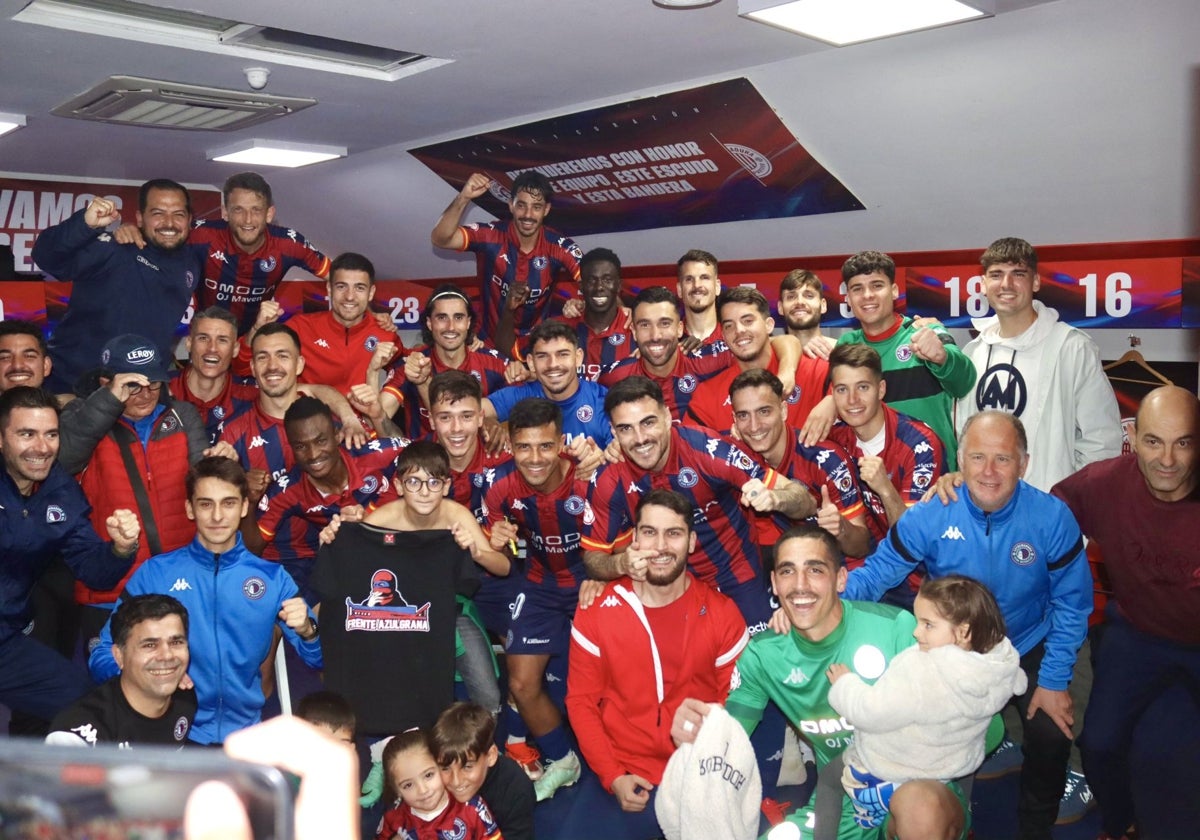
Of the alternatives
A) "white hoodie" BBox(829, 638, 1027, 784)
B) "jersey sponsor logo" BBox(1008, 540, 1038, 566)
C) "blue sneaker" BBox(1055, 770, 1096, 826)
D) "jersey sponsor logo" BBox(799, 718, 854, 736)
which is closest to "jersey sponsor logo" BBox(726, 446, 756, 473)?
"jersey sponsor logo" BBox(1008, 540, 1038, 566)

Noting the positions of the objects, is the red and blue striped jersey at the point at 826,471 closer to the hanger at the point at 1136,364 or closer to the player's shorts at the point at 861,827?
the player's shorts at the point at 861,827

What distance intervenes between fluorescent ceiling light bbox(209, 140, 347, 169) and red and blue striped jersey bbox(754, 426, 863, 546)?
17.7ft

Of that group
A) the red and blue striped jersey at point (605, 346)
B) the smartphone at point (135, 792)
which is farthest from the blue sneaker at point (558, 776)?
the smartphone at point (135, 792)

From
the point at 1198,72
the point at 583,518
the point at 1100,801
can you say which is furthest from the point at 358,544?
the point at 1198,72

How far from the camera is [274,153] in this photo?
28.8ft

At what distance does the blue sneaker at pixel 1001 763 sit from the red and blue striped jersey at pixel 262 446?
146 inches

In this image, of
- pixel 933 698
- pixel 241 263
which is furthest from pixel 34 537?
pixel 933 698

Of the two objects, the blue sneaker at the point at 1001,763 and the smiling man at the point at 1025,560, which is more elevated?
the smiling man at the point at 1025,560

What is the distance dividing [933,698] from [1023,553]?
3.22ft

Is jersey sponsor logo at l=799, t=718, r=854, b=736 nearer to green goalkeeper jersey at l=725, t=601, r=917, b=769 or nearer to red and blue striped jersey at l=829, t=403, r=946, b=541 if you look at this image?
green goalkeeper jersey at l=725, t=601, r=917, b=769

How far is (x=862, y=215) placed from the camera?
273 inches

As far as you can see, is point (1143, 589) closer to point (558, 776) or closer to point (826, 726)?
point (826, 726)

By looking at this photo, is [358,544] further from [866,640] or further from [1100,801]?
[1100,801]

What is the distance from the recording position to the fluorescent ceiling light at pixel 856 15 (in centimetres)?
462
